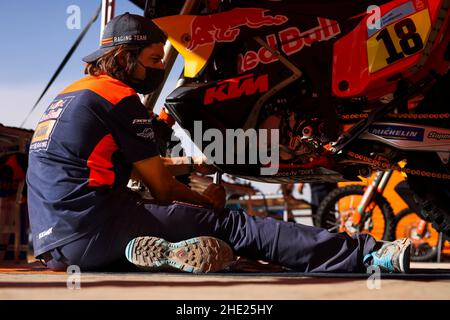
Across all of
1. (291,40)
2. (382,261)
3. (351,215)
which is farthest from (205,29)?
(351,215)

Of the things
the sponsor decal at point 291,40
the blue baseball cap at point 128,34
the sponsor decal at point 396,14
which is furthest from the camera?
the sponsor decal at point 291,40

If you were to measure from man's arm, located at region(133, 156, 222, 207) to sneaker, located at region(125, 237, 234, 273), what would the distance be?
0.30 meters

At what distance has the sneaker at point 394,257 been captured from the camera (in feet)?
8.62

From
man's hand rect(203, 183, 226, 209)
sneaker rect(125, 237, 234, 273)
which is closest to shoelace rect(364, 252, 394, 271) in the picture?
sneaker rect(125, 237, 234, 273)

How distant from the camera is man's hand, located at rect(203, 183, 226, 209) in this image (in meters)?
3.18

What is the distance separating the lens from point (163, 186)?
2.97m

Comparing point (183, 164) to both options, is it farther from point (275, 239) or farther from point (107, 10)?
point (107, 10)

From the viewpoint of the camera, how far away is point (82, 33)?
534cm

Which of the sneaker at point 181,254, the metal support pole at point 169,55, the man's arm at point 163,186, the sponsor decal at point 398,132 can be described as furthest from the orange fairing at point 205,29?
the sneaker at point 181,254

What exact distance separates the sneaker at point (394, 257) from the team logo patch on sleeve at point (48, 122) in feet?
4.97

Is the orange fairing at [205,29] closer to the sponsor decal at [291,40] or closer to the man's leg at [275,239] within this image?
the sponsor decal at [291,40]

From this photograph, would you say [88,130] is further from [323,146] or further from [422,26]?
[422,26]
